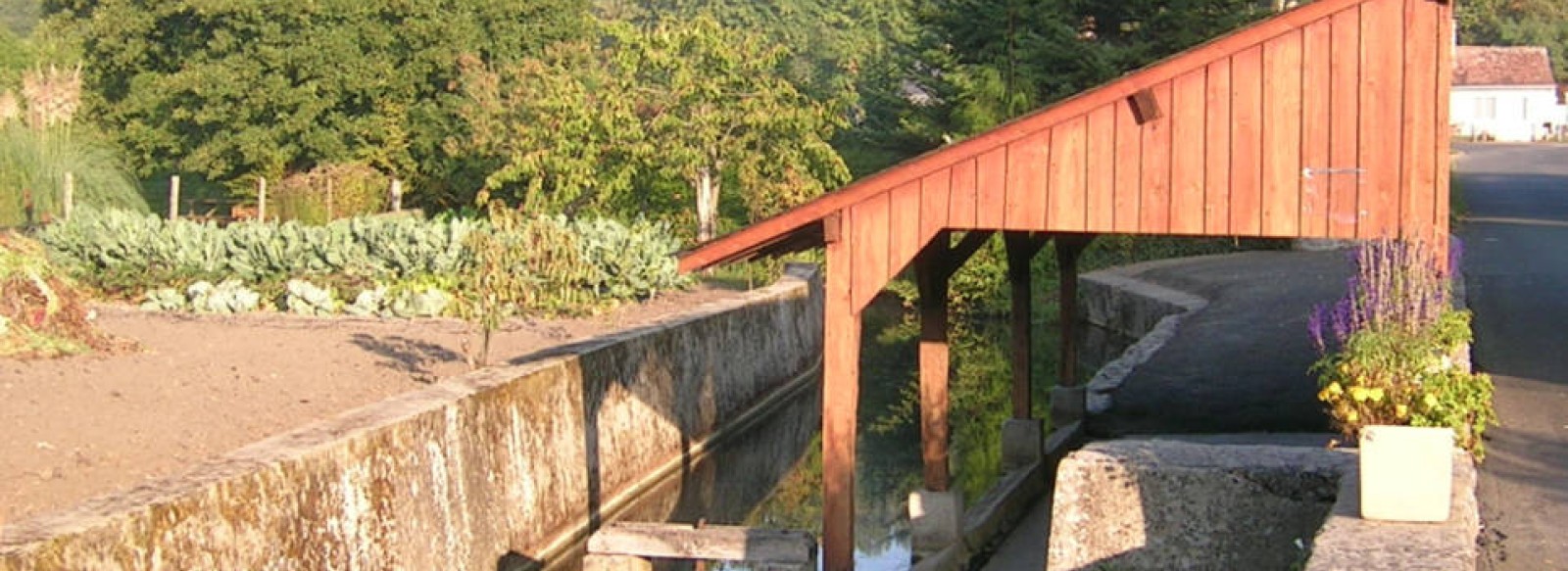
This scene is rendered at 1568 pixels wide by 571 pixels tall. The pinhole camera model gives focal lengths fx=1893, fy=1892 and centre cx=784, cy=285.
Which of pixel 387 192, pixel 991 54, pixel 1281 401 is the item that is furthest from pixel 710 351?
pixel 387 192

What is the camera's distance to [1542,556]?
29.1 feet

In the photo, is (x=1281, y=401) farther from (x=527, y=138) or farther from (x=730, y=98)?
(x=527, y=138)

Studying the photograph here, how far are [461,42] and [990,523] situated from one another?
29.4m

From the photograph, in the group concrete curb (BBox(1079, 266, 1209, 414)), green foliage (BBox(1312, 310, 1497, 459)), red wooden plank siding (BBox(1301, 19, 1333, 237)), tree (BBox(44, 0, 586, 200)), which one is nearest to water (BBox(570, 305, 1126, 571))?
concrete curb (BBox(1079, 266, 1209, 414))

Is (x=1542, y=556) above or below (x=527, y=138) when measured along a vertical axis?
below

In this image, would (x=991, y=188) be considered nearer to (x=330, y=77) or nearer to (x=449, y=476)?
(x=449, y=476)

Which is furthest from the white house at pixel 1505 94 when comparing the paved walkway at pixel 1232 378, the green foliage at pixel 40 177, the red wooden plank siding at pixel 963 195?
the red wooden plank siding at pixel 963 195

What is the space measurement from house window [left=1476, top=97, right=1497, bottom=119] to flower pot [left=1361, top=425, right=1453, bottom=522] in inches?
3345

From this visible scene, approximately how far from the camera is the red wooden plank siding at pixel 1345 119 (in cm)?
1017

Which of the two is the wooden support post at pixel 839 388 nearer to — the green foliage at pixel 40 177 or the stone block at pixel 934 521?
the stone block at pixel 934 521

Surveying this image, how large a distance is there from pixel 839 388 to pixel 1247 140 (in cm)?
266

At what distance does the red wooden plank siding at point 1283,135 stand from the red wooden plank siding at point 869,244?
2.11 meters

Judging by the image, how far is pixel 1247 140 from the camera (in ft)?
33.8

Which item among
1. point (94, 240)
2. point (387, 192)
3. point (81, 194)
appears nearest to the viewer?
point (94, 240)
